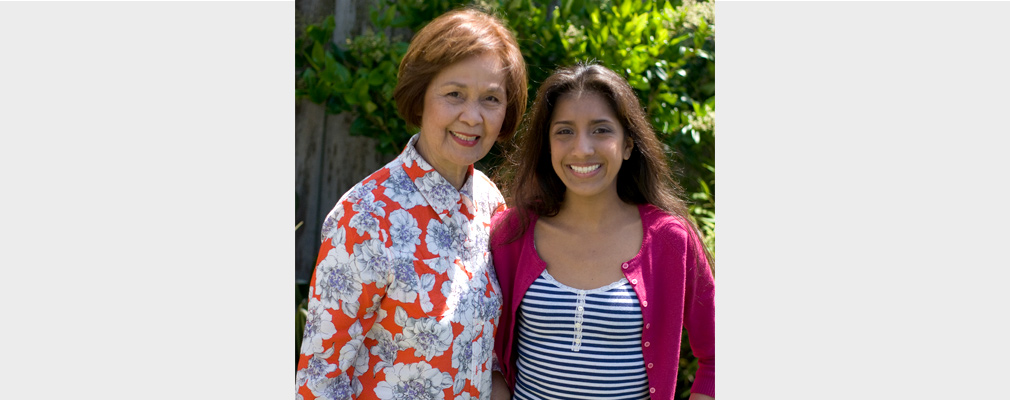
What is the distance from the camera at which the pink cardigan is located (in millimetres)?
2266

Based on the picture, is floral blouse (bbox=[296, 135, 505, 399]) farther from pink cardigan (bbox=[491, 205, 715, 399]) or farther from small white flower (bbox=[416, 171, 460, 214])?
pink cardigan (bbox=[491, 205, 715, 399])

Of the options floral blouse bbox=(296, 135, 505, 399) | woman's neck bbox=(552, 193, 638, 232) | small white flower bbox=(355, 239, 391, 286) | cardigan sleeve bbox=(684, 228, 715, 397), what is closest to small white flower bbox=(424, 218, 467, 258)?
floral blouse bbox=(296, 135, 505, 399)

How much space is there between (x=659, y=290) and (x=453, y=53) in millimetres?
Result: 899

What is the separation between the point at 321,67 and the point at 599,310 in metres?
1.68

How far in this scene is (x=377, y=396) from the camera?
7.00ft

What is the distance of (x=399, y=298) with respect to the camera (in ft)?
6.83

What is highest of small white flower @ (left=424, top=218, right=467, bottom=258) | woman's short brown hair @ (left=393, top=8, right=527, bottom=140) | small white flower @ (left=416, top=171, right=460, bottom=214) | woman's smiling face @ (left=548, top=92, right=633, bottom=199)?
woman's short brown hair @ (left=393, top=8, right=527, bottom=140)

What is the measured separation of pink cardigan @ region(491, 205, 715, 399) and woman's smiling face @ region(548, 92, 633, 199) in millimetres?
217

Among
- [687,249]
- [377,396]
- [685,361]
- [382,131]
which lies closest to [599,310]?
[687,249]

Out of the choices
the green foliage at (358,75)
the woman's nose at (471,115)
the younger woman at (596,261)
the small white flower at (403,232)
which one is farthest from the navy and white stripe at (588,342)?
the green foliage at (358,75)

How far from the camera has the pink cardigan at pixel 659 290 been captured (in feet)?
7.43

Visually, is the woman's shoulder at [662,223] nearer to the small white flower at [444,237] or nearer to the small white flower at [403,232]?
Answer: the small white flower at [444,237]

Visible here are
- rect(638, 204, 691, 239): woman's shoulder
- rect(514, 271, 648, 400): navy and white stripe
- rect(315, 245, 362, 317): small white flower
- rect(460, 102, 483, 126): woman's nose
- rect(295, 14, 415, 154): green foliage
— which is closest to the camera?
rect(315, 245, 362, 317): small white flower

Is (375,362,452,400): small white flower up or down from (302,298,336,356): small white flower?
down
